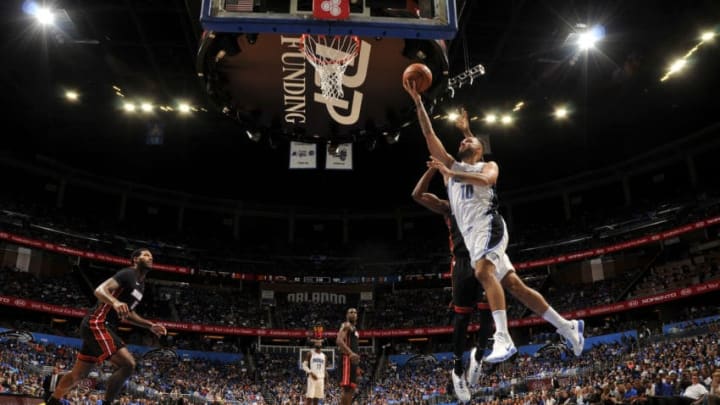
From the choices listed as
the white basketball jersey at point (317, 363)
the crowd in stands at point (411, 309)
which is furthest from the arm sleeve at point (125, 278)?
the crowd in stands at point (411, 309)

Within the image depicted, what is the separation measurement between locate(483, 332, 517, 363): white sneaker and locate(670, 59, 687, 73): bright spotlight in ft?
69.0

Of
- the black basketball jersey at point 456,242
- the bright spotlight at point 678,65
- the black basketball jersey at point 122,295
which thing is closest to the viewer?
the black basketball jersey at point 456,242

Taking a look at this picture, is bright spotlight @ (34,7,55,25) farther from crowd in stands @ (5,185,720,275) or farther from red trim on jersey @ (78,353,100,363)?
red trim on jersey @ (78,353,100,363)

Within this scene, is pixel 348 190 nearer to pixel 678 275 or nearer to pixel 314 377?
pixel 678 275

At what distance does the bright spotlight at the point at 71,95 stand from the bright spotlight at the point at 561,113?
21155 mm

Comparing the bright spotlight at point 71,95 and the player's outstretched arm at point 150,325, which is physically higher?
the bright spotlight at point 71,95

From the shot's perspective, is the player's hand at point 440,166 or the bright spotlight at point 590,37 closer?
the player's hand at point 440,166

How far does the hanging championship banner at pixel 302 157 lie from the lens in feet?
69.1

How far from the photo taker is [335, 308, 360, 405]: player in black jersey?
965 centimetres

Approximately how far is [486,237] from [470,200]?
40cm

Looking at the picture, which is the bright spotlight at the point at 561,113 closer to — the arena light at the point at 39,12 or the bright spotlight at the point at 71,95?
the arena light at the point at 39,12

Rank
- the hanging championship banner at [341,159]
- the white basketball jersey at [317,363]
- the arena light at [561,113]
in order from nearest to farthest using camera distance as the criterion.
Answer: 1. the white basketball jersey at [317,363]
2. the hanging championship banner at [341,159]
3. the arena light at [561,113]

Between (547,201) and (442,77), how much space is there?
94.1ft

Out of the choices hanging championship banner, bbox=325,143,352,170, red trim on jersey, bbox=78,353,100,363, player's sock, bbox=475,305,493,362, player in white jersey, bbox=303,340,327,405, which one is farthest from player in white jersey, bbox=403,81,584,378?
hanging championship banner, bbox=325,143,352,170
